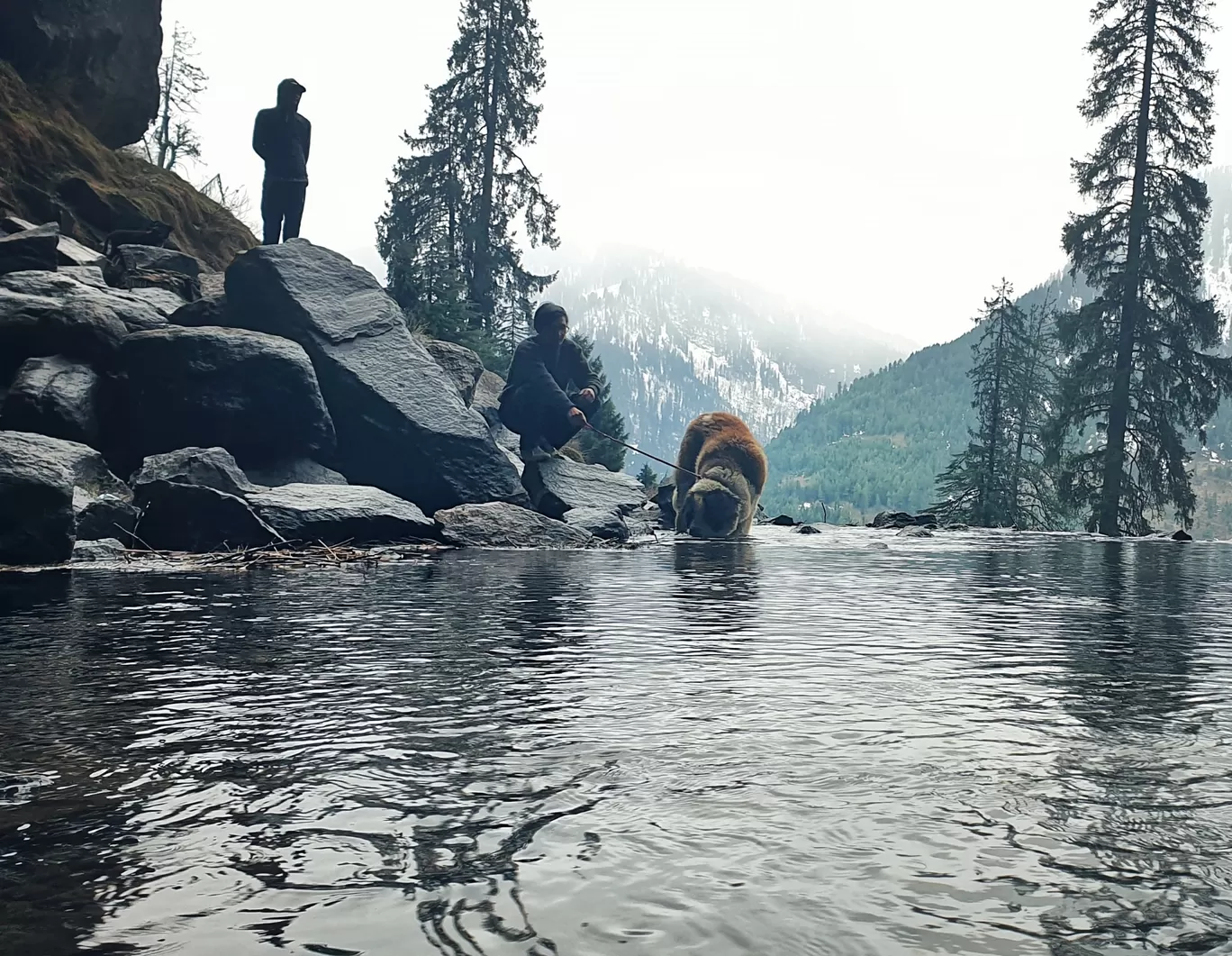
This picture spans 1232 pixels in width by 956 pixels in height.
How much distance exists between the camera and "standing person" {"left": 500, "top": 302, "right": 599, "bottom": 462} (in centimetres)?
1638

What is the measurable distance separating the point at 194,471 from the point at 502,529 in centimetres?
420

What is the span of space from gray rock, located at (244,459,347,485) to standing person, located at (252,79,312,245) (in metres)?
5.98

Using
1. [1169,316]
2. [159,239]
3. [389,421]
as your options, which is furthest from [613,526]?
[1169,316]

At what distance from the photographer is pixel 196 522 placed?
9.87 metres

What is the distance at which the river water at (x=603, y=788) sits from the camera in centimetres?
173

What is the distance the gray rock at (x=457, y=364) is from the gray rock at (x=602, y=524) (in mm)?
4781

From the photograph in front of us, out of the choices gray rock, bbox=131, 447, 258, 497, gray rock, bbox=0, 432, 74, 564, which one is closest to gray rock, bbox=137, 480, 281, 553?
gray rock, bbox=131, 447, 258, 497

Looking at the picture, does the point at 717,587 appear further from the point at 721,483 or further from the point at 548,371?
the point at 548,371

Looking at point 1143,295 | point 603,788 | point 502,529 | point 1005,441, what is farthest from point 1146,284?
point 603,788

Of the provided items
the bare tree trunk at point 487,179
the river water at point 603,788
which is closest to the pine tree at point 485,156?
the bare tree trunk at point 487,179

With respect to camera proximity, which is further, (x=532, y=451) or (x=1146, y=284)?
(x=1146, y=284)

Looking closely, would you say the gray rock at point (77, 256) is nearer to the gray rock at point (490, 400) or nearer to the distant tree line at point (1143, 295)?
the gray rock at point (490, 400)

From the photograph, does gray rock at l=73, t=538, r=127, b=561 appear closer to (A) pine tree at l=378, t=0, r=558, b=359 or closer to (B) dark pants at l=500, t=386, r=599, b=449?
(B) dark pants at l=500, t=386, r=599, b=449

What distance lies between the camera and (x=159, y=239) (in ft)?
59.9
